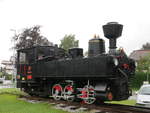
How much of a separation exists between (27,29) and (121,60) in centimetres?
2325

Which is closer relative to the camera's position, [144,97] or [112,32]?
[112,32]

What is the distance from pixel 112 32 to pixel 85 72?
6.91ft

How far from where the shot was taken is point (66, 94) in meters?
10.8

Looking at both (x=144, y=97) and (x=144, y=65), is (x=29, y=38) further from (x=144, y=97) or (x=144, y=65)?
(x=144, y=97)

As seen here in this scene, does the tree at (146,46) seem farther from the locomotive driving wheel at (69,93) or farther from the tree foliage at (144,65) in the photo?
the locomotive driving wheel at (69,93)

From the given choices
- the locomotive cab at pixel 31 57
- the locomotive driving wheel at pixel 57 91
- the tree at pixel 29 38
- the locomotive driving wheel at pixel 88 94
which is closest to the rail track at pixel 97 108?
the locomotive driving wheel at pixel 88 94

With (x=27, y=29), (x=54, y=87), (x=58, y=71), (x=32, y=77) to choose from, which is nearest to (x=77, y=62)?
(x=58, y=71)

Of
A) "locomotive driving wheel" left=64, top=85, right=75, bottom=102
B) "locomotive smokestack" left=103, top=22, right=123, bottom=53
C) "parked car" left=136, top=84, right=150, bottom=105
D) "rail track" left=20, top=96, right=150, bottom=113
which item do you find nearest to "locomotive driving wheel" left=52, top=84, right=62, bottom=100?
"locomotive driving wheel" left=64, top=85, right=75, bottom=102

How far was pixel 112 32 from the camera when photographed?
9.58m

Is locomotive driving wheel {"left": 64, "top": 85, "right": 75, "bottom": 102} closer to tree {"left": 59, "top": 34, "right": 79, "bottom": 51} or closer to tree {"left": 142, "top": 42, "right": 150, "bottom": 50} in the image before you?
tree {"left": 59, "top": 34, "right": 79, "bottom": 51}

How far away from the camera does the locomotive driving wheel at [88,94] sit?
377 inches

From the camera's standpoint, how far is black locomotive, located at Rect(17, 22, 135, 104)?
9.16m

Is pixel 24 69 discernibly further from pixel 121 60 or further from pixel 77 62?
Answer: pixel 121 60

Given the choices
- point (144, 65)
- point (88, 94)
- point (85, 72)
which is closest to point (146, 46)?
point (144, 65)
